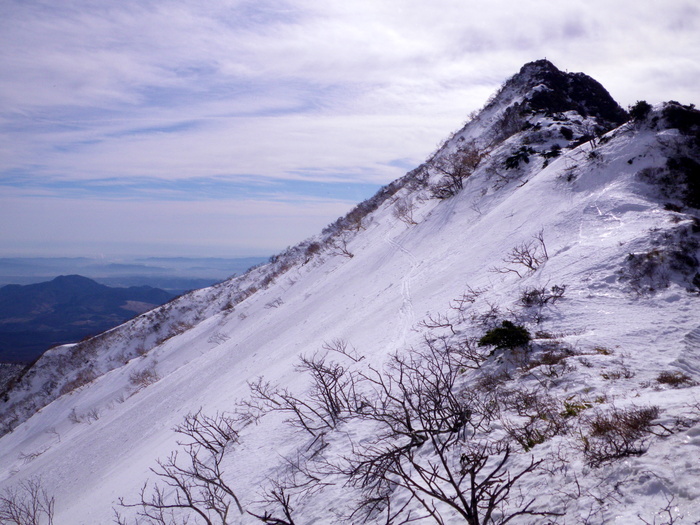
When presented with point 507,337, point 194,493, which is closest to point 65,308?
point 194,493

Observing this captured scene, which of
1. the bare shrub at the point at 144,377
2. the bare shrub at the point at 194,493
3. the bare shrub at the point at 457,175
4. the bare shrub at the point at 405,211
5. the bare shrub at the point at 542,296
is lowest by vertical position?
the bare shrub at the point at 144,377

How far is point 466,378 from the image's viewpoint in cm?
559

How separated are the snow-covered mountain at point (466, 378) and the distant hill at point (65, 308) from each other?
73.9 metres

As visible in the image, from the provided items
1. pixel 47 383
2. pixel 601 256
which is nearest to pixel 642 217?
pixel 601 256

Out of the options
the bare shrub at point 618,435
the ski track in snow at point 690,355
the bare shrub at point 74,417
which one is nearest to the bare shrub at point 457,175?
the ski track in snow at point 690,355

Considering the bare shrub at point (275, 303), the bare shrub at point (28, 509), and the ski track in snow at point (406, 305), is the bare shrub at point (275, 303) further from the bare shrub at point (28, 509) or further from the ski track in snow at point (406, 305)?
the bare shrub at point (28, 509)

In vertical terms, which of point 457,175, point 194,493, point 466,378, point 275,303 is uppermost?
point 457,175

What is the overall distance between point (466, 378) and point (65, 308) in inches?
4798

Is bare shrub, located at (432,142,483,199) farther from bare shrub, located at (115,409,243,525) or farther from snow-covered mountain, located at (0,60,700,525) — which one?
bare shrub, located at (115,409,243,525)

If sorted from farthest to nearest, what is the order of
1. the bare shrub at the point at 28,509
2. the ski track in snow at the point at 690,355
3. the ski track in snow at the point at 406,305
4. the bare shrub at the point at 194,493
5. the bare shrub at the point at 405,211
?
the bare shrub at the point at 405,211 < the ski track in snow at the point at 406,305 < the bare shrub at the point at 28,509 < the bare shrub at the point at 194,493 < the ski track in snow at the point at 690,355

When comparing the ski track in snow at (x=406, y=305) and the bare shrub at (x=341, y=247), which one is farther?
the bare shrub at (x=341, y=247)

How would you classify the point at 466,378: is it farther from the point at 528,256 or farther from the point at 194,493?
the point at 194,493

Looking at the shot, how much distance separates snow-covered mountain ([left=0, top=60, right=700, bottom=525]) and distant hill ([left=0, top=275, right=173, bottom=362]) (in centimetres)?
7388

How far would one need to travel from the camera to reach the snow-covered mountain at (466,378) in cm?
318
